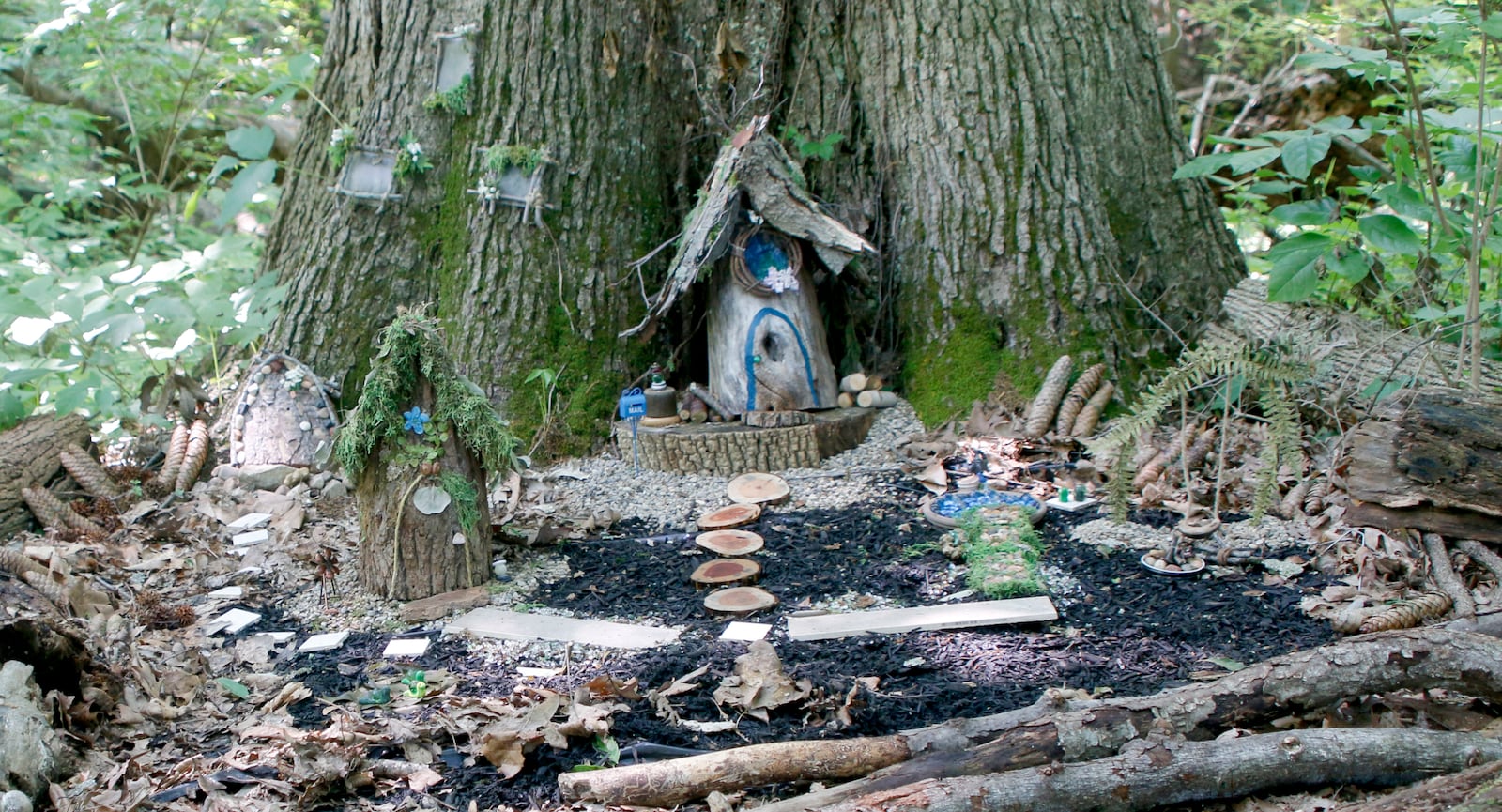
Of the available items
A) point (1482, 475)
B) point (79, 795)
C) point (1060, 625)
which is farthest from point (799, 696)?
point (1482, 475)

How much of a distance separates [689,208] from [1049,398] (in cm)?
219

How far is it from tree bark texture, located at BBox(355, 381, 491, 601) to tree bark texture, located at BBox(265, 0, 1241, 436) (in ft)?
5.60

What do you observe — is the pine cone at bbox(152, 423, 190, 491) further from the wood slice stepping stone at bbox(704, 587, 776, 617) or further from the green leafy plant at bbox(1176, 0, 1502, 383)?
the green leafy plant at bbox(1176, 0, 1502, 383)

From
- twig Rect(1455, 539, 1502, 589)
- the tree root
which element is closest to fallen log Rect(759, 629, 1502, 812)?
the tree root

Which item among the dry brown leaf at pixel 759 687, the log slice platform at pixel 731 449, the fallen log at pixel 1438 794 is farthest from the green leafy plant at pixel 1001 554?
the fallen log at pixel 1438 794

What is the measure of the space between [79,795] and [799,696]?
1.83 m

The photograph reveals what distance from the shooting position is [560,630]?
3.78 meters

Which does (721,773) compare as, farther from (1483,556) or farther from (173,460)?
(173,460)

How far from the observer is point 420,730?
3035 millimetres

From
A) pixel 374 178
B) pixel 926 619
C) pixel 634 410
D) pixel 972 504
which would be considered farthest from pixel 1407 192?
pixel 374 178

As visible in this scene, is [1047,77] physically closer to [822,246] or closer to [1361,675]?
[822,246]

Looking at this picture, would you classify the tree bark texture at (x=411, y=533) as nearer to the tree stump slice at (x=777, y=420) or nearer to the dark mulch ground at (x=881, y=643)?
the dark mulch ground at (x=881, y=643)

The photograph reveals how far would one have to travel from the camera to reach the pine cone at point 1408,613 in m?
3.27

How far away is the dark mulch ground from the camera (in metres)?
3.06
